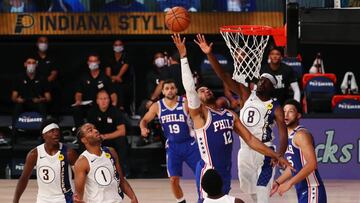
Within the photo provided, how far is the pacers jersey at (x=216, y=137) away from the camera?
37.3ft

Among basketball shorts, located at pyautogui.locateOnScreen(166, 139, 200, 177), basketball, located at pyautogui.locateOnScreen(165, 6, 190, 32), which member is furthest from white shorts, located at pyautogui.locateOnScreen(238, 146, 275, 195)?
basketball, located at pyautogui.locateOnScreen(165, 6, 190, 32)

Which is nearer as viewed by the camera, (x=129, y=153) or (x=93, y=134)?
(x=93, y=134)

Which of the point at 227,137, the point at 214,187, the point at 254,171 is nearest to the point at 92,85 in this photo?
the point at 254,171

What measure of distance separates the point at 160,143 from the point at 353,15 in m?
6.97

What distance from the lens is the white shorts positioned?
486 inches

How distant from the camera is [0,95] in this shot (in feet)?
65.4

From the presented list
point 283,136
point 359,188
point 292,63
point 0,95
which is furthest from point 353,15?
point 0,95

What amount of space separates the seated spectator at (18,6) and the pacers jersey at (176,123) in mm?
5255

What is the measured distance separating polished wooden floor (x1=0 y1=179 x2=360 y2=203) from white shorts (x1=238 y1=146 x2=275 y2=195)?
279 cm

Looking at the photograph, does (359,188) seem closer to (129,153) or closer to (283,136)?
(129,153)

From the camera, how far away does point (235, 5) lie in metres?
18.5

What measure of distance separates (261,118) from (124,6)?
6.78 meters

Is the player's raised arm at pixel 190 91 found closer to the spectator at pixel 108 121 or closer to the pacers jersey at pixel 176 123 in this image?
the pacers jersey at pixel 176 123

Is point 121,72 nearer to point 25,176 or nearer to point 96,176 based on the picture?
point 25,176
